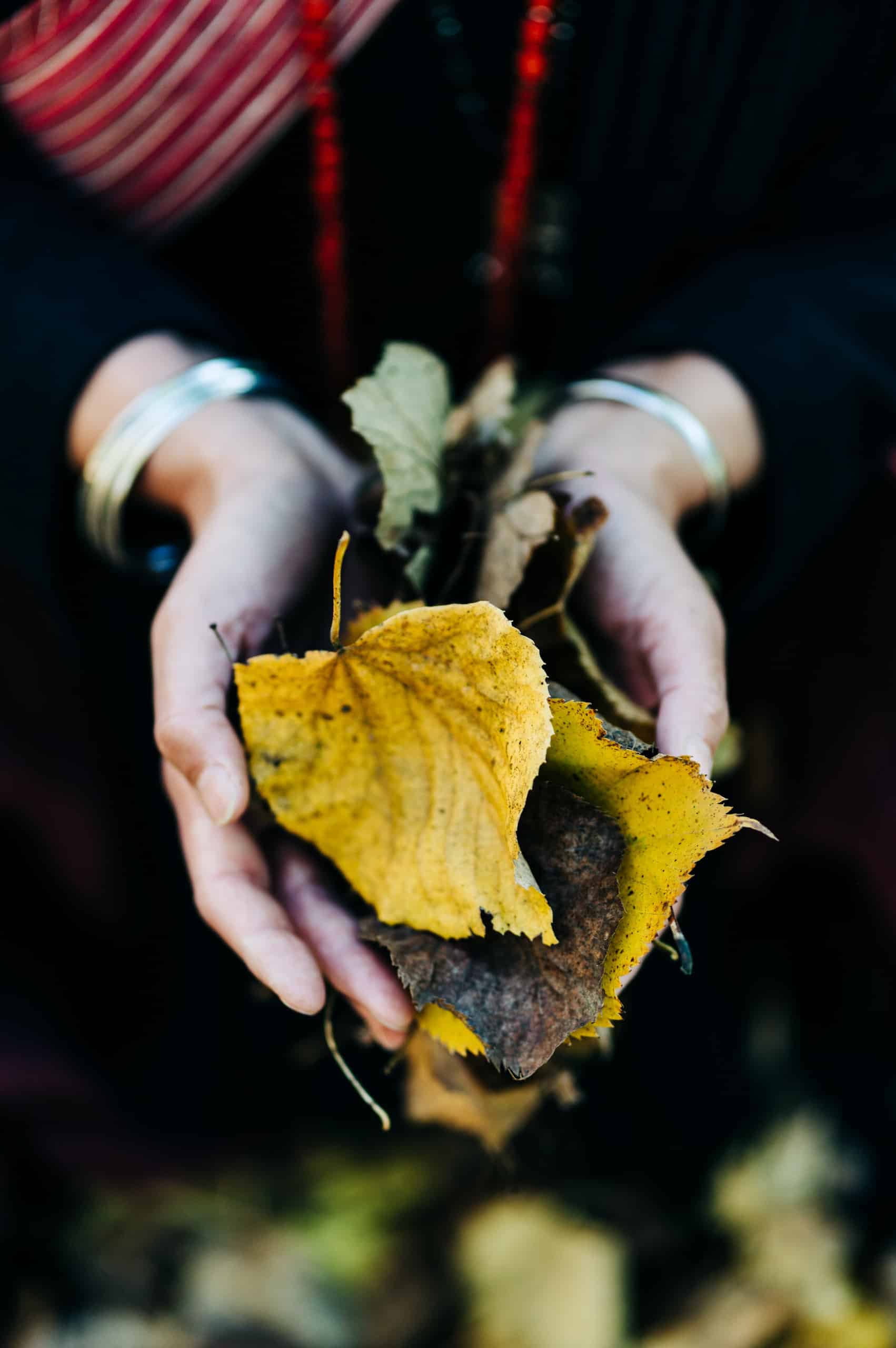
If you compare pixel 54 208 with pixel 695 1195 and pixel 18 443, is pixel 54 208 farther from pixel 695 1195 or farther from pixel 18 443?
pixel 695 1195

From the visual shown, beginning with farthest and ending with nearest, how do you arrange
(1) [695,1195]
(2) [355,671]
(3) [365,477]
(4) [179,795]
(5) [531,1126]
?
(1) [695,1195], (5) [531,1126], (3) [365,477], (4) [179,795], (2) [355,671]

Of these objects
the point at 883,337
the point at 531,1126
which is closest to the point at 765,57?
the point at 883,337

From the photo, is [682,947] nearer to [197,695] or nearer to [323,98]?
[197,695]

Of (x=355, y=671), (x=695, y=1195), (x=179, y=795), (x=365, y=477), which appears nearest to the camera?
(x=355, y=671)

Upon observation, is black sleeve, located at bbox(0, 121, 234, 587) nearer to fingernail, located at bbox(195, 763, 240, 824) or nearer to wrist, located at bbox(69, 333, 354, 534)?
wrist, located at bbox(69, 333, 354, 534)

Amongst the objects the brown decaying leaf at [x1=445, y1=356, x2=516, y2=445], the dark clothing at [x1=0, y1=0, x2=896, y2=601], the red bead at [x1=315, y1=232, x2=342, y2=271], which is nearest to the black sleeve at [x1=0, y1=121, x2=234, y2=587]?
the dark clothing at [x1=0, y1=0, x2=896, y2=601]

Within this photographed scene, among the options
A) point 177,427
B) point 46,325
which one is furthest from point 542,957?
point 46,325
